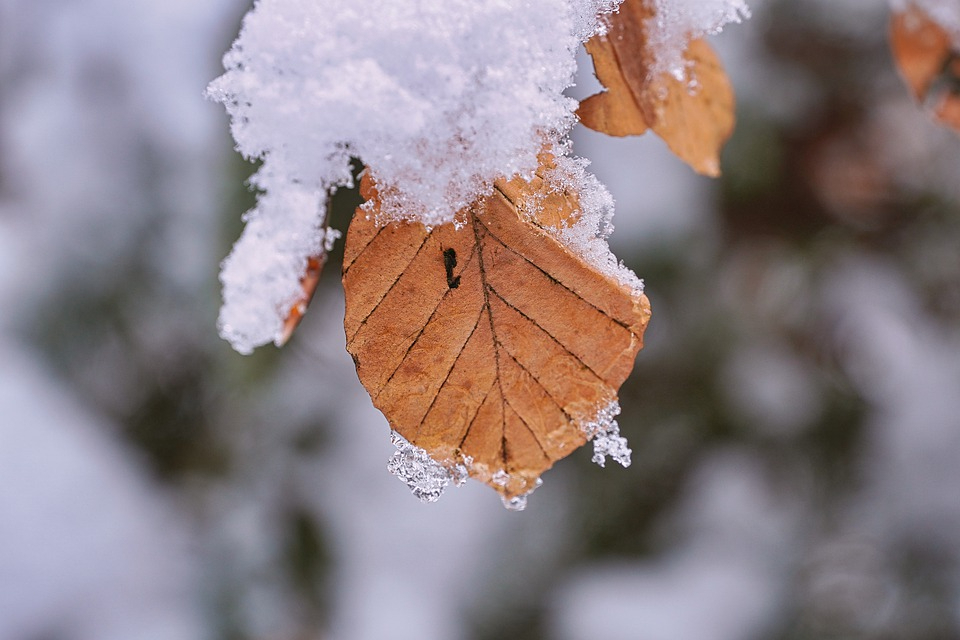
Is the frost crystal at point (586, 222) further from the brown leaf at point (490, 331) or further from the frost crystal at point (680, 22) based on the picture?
the frost crystal at point (680, 22)

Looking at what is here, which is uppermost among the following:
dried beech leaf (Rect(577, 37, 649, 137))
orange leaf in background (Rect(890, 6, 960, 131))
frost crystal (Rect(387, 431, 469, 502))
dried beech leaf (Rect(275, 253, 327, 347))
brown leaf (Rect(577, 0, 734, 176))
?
orange leaf in background (Rect(890, 6, 960, 131))

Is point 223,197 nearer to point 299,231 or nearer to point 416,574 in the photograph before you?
point 416,574

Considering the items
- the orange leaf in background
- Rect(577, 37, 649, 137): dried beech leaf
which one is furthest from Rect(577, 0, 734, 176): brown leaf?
the orange leaf in background

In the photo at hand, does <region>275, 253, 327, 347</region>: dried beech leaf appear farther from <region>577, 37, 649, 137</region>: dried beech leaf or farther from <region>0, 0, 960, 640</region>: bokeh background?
<region>0, 0, 960, 640</region>: bokeh background

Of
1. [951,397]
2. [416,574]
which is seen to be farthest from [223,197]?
[951,397]

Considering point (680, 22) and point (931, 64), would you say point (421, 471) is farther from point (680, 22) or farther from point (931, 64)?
point (931, 64)
